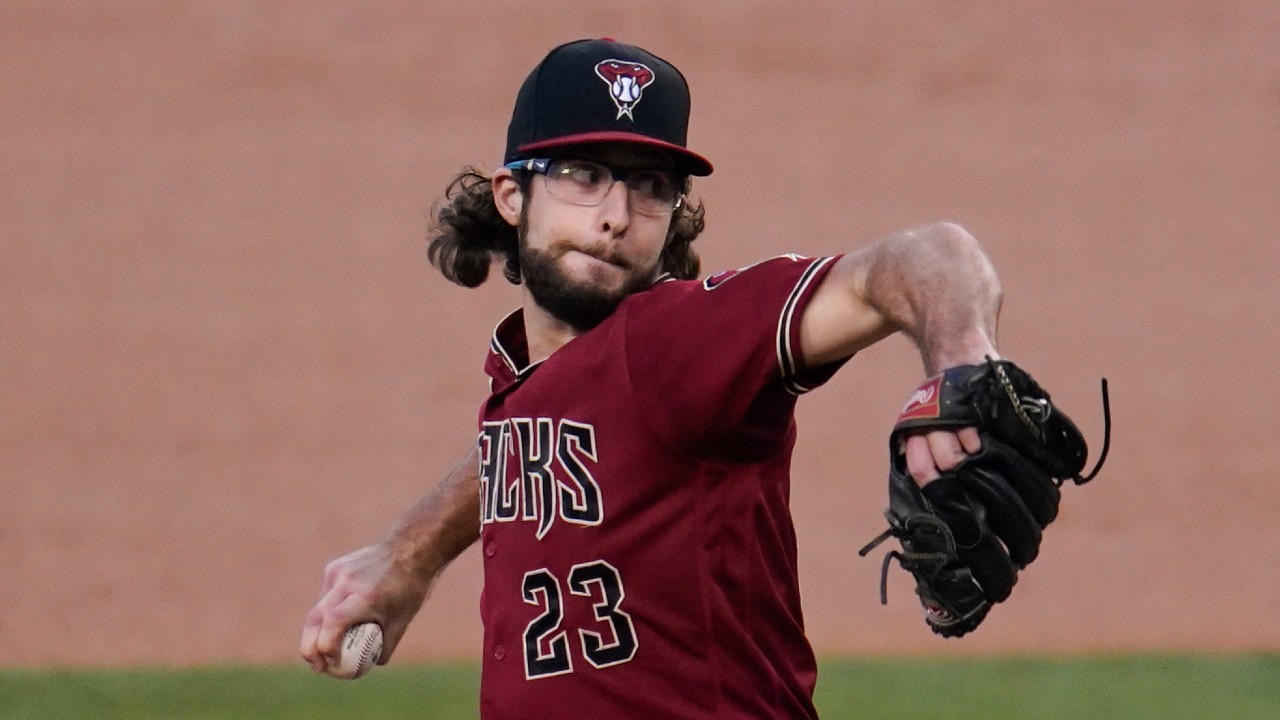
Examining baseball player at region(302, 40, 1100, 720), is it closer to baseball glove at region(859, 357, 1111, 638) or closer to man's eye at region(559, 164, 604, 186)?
man's eye at region(559, 164, 604, 186)

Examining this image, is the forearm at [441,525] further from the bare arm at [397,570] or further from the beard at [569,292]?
the beard at [569,292]

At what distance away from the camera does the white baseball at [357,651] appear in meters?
3.25

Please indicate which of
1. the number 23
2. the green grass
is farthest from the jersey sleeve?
the green grass

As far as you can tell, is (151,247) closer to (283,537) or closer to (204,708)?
(283,537)

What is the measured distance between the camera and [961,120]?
13305 mm

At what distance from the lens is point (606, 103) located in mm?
2920

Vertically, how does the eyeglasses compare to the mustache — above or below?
above

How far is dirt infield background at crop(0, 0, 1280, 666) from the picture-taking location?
11.8m

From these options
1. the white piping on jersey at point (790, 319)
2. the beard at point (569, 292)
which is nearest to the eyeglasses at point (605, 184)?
the beard at point (569, 292)

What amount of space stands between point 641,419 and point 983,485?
74cm

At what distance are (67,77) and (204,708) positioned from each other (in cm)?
623

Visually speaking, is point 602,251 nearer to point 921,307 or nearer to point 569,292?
point 569,292

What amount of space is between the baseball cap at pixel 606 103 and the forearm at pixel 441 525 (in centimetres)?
78

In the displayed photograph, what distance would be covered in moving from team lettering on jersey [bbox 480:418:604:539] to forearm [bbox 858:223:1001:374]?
676 mm
